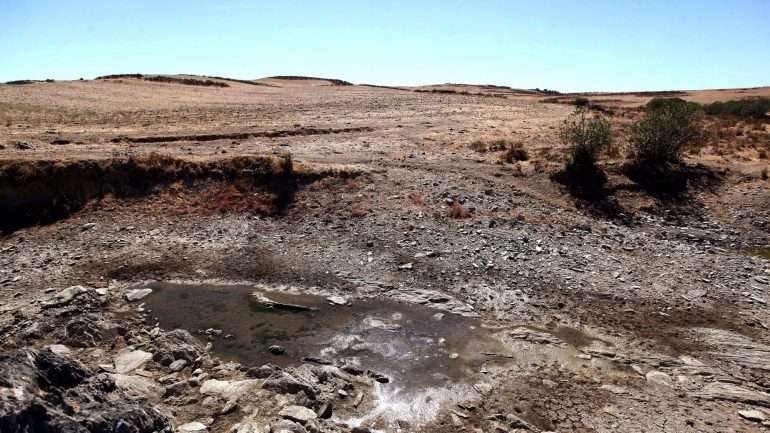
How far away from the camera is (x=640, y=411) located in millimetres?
10648

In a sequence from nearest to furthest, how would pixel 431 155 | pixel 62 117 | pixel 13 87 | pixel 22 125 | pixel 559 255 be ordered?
pixel 559 255
pixel 431 155
pixel 22 125
pixel 62 117
pixel 13 87

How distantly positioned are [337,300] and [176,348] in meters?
4.99

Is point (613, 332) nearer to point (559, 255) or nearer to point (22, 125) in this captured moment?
point (559, 255)

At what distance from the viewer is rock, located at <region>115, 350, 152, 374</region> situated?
11.8 meters

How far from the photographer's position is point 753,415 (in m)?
10.4

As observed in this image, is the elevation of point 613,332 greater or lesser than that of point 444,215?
lesser

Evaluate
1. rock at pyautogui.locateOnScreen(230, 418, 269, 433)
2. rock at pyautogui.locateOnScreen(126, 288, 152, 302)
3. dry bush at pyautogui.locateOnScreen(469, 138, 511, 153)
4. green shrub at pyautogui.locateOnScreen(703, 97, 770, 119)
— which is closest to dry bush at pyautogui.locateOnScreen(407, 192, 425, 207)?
dry bush at pyautogui.locateOnScreen(469, 138, 511, 153)

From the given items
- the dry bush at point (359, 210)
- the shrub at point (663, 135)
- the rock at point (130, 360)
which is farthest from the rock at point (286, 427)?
the shrub at point (663, 135)

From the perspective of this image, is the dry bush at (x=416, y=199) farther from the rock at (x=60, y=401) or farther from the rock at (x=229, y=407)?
the rock at (x=60, y=401)

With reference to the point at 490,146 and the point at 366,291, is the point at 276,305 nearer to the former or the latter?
the point at 366,291

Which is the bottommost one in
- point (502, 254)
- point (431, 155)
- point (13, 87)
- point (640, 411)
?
point (640, 411)

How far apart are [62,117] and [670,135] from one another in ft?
129

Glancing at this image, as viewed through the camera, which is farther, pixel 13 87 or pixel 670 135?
pixel 13 87

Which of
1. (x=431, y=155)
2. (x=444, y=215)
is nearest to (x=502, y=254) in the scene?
(x=444, y=215)
